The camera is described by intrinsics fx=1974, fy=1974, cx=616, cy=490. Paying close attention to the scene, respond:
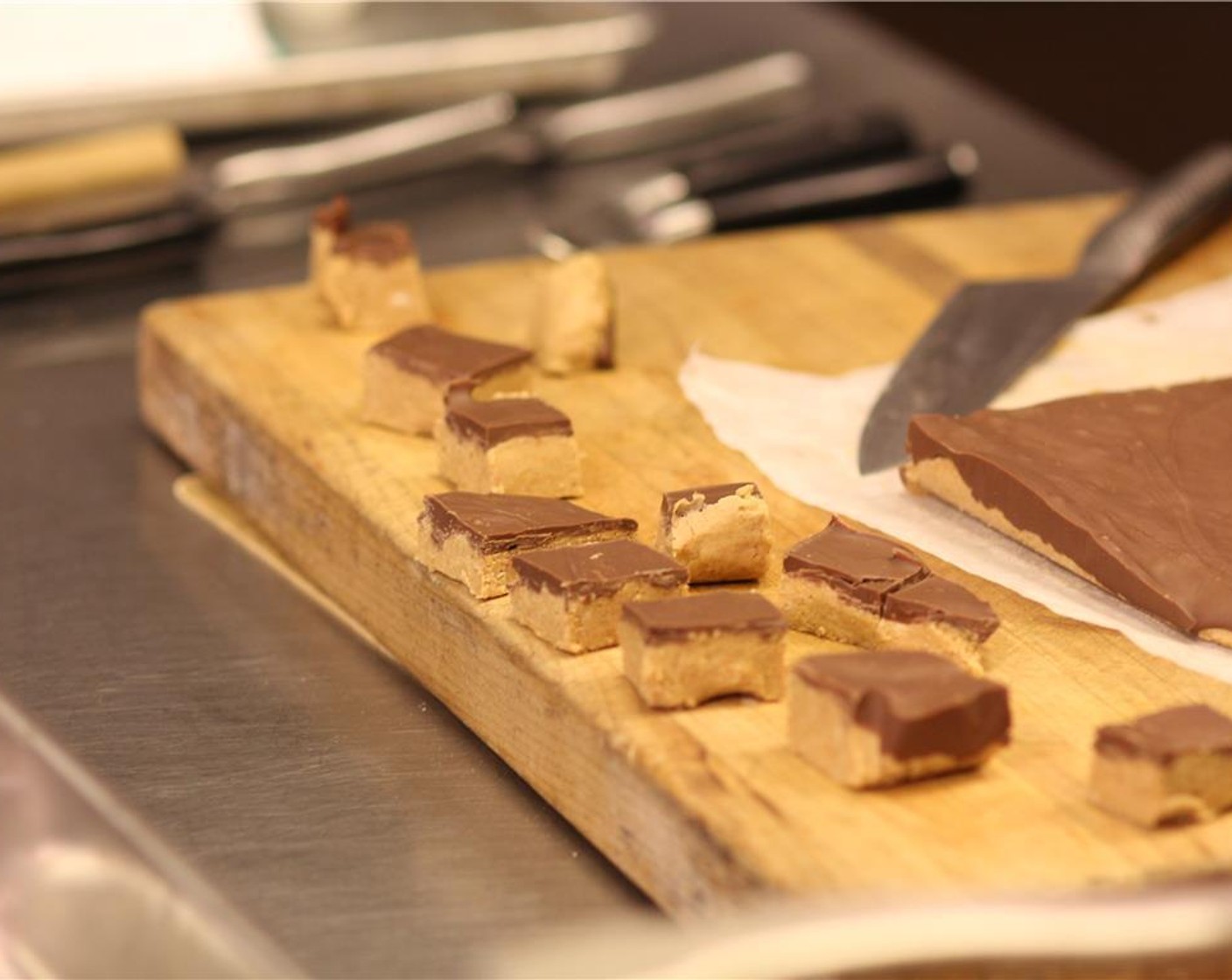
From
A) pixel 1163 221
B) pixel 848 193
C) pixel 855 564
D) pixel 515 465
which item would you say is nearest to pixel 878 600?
pixel 855 564

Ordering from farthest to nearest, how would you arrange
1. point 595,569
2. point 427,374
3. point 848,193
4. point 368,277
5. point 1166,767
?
point 848,193
point 368,277
point 427,374
point 595,569
point 1166,767

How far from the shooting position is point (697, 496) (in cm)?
196

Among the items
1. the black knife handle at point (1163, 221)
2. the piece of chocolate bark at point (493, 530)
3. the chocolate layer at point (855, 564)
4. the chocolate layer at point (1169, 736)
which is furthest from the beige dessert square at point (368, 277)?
the chocolate layer at point (1169, 736)

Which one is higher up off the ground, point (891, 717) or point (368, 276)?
point (368, 276)

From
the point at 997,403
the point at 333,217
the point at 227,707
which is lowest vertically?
the point at 227,707

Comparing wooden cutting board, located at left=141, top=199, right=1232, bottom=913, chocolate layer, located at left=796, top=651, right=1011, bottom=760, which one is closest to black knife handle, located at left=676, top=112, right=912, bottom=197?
wooden cutting board, located at left=141, top=199, right=1232, bottom=913

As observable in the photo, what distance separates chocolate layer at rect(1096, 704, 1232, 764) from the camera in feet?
5.19

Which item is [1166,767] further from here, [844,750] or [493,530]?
[493,530]

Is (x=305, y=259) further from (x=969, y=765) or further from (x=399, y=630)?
(x=969, y=765)

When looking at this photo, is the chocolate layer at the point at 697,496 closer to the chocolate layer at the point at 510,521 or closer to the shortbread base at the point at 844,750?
the chocolate layer at the point at 510,521

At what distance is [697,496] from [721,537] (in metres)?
0.05

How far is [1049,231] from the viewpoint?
124 inches

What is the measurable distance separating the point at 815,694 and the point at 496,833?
14.3 inches

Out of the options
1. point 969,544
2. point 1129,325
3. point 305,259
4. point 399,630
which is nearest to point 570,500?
point 399,630
